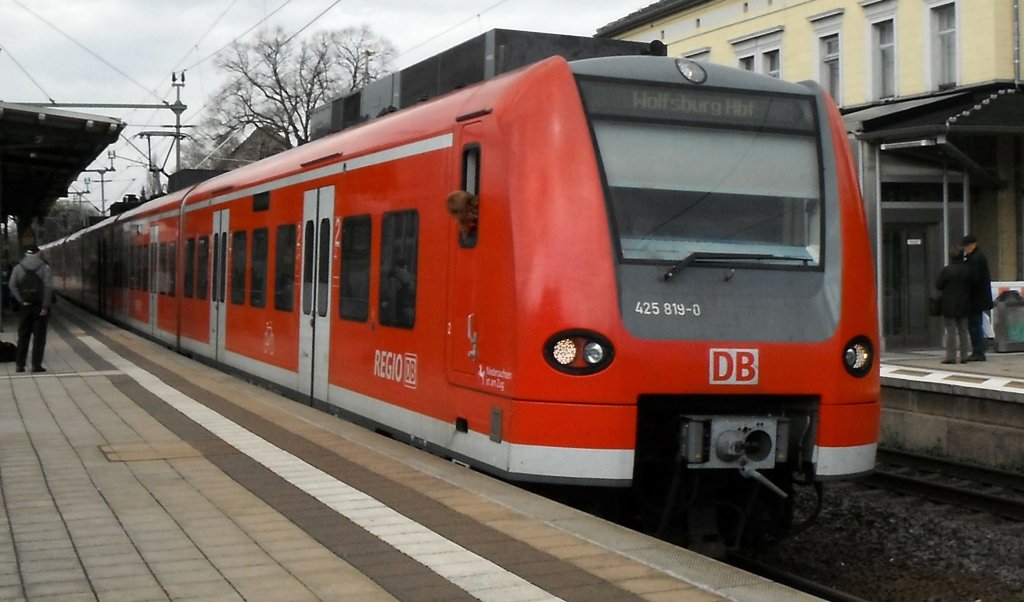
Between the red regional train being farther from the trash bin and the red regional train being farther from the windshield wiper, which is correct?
the trash bin

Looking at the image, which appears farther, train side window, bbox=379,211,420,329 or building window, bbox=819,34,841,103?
building window, bbox=819,34,841,103

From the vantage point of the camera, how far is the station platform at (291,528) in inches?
199

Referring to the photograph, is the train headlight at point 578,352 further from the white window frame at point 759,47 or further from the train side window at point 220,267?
the white window frame at point 759,47

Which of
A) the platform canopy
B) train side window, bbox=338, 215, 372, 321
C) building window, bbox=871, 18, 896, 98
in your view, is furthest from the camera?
building window, bbox=871, 18, 896, 98

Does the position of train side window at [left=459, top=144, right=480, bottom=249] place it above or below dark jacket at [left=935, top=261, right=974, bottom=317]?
above

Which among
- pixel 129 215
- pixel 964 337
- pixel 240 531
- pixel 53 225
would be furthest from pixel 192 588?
pixel 53 225

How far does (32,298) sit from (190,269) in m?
3.15

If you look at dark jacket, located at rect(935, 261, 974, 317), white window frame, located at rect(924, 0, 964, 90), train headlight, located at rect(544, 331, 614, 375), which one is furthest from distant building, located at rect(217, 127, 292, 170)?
train headlight, located at rect(544, 331, 614, 375)

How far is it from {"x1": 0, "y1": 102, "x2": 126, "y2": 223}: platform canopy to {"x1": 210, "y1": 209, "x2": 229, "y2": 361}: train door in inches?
220

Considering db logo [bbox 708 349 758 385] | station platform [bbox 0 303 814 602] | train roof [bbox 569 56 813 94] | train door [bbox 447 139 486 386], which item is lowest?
station platform [bbox 0 303 814 602]

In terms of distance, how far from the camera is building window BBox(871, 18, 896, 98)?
26312 millimetres

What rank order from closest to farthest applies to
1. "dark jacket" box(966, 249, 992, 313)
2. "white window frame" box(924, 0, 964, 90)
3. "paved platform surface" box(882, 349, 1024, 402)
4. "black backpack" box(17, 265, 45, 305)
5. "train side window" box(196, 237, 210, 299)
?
"paved platform surface" box(882, 349, 1024, 402), "black backpack" box(17, 265, 45, 305), "dark jacket" box(966, 249, 992, 313), "train side window" box(196, 237, 210, 299), "white window frame" box(924, 0, 964, 90)

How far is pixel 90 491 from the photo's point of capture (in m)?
7.24

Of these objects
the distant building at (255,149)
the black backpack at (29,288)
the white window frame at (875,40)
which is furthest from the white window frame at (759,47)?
the distant building at (255,149)
